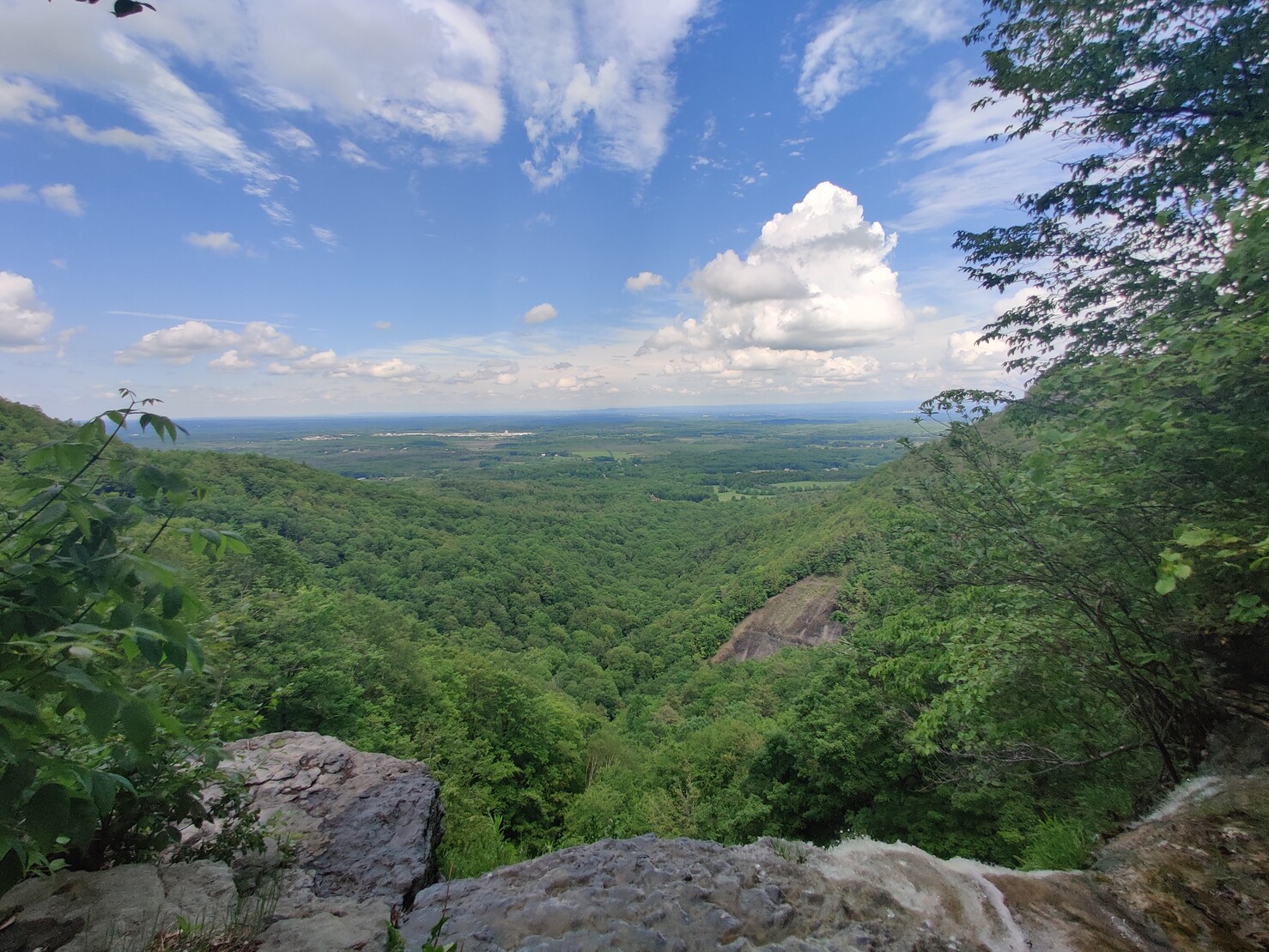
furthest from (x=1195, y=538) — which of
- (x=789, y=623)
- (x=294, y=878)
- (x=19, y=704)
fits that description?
(x=789, y=623)

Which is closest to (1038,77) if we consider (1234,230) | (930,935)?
(1234,230)

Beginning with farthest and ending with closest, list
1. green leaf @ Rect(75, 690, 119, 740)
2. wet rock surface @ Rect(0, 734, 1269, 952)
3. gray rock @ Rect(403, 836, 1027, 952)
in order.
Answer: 1. gray rock @ Rect(403, 836, 1027, 952)
2. wet rock surface @ Rect(0, 734, 1269, 952)
3. green leaf @ Rect(75, 690, 119, 740)

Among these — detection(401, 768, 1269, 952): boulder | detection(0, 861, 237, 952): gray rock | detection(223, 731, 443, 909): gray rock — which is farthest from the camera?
detection(223, 731, 443, 909): gray rock

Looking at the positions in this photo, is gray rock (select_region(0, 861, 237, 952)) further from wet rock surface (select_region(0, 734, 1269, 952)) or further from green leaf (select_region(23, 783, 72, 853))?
green leaf (select_region(23, 783, 72, 853))

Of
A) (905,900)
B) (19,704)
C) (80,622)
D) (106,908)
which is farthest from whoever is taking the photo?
(905,900)

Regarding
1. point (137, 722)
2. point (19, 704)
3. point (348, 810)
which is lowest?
point (348, 810)

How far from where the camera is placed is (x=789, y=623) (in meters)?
52.7

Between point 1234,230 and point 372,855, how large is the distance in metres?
9.38

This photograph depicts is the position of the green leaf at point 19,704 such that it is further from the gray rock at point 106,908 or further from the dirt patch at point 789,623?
the dirt patch at point 789,623

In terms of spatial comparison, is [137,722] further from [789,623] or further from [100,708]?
[789,623]

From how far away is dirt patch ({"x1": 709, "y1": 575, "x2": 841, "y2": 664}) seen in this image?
49.6 metres

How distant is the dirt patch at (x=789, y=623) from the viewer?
49625mm

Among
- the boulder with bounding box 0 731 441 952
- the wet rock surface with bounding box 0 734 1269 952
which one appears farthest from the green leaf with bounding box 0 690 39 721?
the wet rock surface with bounding box 0 734 1269 952

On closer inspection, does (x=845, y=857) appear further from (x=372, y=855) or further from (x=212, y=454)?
(x=212, y=454)
